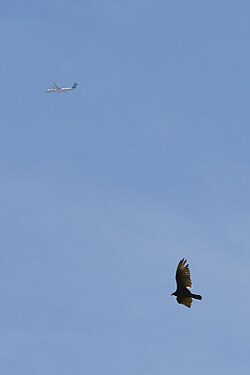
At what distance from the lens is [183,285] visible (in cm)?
12006

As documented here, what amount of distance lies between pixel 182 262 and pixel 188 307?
6.71m

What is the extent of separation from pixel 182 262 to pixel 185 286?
331cm

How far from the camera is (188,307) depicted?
4820 inches

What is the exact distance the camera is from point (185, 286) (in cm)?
12006

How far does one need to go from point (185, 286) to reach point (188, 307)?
3.41 metres

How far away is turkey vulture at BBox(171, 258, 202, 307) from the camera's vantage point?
390 ft

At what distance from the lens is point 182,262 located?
387 ft

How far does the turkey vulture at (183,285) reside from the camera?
119 m
